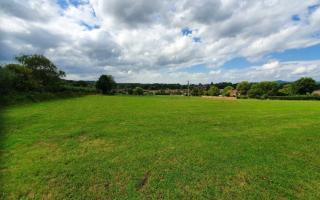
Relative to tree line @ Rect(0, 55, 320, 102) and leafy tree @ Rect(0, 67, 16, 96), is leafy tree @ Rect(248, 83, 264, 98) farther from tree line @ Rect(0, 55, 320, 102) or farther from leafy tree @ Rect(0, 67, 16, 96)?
leafy tree @ Rect(0, 67, 16, 96)

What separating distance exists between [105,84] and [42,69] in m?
38.7

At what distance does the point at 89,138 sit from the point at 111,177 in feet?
12.3

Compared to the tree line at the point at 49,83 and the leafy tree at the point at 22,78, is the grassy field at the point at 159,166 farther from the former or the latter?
the leafy tree at the point at 22,78

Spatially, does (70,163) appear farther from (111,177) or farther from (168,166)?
(168,166)

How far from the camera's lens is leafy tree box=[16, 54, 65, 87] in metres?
43.1

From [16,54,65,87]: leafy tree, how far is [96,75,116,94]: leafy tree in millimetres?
33134

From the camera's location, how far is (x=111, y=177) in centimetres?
443

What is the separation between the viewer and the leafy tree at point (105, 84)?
8412cm

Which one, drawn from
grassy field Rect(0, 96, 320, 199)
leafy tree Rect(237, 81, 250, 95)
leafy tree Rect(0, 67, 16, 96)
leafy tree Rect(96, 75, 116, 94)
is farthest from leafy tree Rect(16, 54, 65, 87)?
leafy tree Rect(237, 81, 250, 95)

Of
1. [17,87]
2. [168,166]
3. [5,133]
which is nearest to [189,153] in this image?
[168,166]

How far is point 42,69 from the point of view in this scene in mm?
46156

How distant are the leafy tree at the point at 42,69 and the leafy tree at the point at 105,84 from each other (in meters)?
33.1

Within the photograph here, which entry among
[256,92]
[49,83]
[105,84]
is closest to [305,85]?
[256,92]

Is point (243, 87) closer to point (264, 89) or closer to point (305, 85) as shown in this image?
point (264, 89)
